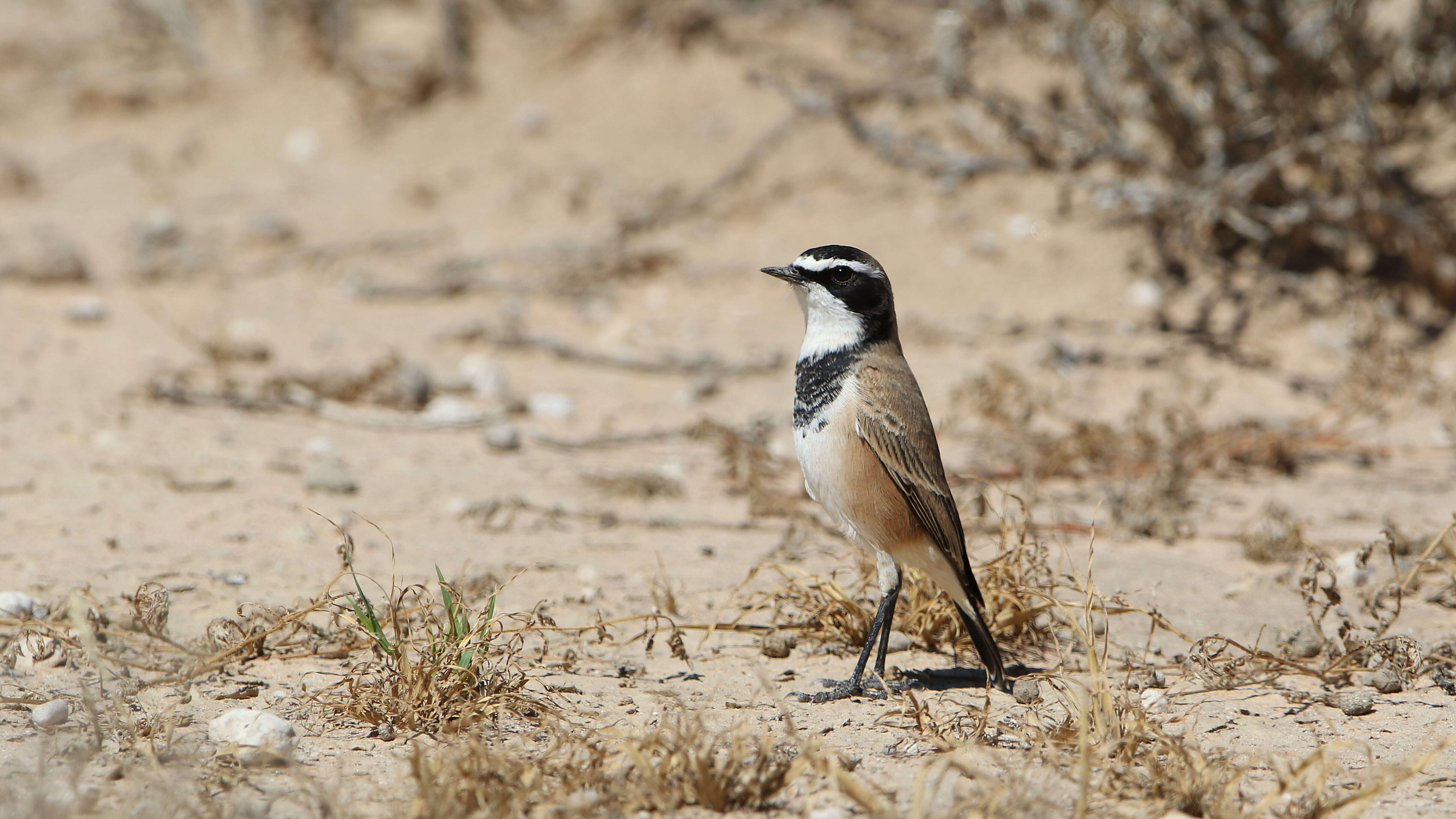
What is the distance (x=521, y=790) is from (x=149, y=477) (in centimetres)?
334

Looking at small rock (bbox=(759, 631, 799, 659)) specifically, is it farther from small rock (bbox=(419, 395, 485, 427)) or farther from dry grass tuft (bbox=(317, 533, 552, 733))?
small rock (bbox=(419, 395, 485, 427))

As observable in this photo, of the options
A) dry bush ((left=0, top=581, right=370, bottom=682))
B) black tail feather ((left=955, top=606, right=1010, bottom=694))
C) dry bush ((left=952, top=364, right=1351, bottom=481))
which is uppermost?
dry bush ((left=952, top=364, right=1351, bottom=481))

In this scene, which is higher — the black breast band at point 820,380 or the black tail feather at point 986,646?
the black breast band at point 820,380

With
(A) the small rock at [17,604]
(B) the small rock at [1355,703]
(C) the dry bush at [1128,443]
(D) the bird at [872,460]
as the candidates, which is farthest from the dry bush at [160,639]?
(C) the dry bush at [1128,443]

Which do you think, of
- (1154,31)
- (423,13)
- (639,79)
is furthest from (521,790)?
(423,13)

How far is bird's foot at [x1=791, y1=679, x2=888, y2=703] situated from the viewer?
11.9 feet

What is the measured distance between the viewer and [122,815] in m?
2.49

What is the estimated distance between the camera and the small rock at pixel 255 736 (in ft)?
9.58

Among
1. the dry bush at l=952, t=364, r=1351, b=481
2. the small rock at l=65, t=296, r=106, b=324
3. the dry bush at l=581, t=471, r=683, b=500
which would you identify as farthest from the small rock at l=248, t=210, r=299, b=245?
the dry bush at l=952, t=364, r=1351, b=481

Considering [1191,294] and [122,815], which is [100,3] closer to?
[1191,294]

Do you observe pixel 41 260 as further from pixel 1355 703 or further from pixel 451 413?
pixel 1355 703

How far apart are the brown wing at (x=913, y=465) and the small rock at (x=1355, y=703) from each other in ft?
3.55

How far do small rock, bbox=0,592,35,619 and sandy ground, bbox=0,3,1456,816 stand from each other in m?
0.12

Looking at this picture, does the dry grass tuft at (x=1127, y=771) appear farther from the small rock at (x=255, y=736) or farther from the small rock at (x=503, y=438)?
the small rock at (x=503, y=438)
